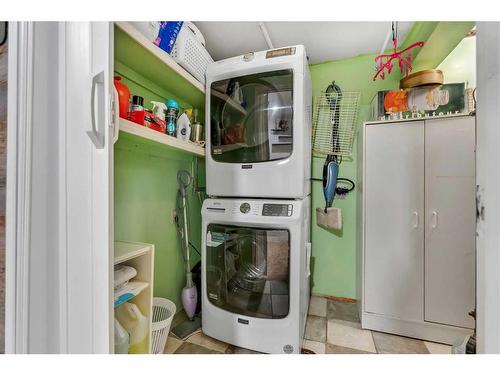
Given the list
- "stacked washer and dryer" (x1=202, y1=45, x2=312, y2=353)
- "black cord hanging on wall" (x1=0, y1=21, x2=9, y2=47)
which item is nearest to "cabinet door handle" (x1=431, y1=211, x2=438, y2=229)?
"stacked washer and dryer" (x1=202, y1=45, x2=312, y2=353)

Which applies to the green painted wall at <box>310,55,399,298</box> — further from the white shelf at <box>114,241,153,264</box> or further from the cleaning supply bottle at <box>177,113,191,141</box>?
the white shelf at <box>114,241,153,264</box>

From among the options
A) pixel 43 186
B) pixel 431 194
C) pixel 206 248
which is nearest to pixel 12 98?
pixel 43 186

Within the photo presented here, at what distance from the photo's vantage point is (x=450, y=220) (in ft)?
4.26

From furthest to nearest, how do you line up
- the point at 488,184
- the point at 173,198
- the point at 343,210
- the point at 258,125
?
the point at 343,210
the point at 173,198
the point at 258,125
the point at 488,184

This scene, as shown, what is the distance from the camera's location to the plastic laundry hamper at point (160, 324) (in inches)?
42.4

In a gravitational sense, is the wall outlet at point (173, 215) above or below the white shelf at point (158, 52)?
below

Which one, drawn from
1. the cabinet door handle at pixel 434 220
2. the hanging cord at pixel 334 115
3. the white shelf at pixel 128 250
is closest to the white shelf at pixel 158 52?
the white shelf at pixel 128 250

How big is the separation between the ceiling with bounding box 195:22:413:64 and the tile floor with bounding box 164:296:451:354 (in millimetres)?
1860

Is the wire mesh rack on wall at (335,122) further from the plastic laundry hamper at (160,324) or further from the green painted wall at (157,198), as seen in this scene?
the plastic laundry hamper at (160,324)

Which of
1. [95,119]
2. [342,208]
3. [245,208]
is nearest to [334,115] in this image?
[342,208]

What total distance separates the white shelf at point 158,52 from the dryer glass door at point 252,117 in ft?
0.47

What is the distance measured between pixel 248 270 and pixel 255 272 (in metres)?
0.04

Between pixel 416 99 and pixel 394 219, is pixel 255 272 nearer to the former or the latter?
pixel 394 219
